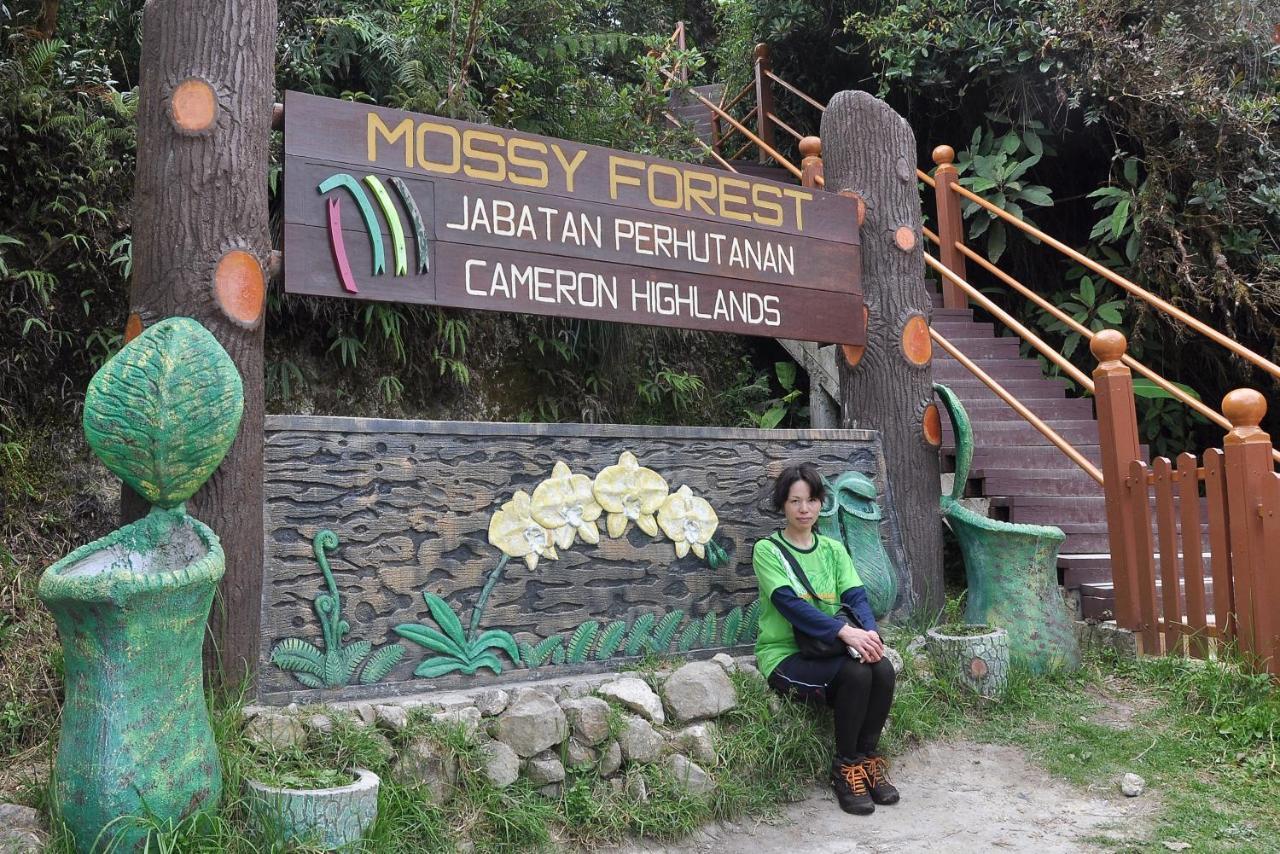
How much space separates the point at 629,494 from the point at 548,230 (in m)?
1.13

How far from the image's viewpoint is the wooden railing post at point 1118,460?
4.91 meters

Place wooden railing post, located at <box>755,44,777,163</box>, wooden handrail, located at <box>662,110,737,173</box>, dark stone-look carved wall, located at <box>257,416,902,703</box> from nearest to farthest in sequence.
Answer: dark stone-look carved wall, located at <box>257,416,902,703</box>, wooden handrail, located at <box>662,110,737,173</box>, wooden railing post, located at <box>755,44,777,163</box>

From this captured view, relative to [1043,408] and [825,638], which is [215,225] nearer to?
[825,638]

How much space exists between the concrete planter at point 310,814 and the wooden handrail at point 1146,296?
474 cm

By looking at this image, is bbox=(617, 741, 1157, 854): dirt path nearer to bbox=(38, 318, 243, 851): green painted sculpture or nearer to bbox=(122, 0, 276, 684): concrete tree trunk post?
bbox=(38, 318, 243, 851): green painted sculpture

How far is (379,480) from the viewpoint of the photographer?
3.71m

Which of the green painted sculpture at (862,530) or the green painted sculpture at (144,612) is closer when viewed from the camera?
the green painted sculpture at (144,612)

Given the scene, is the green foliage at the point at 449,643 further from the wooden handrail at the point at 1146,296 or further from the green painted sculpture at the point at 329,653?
the wooden handrail at the point at 1146,296

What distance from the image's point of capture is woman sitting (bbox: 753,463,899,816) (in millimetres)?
3746

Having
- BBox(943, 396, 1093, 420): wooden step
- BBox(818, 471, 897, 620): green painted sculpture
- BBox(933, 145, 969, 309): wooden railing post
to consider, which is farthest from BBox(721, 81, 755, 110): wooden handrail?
BBox(818, 471, 897, 620): green painted sculpture

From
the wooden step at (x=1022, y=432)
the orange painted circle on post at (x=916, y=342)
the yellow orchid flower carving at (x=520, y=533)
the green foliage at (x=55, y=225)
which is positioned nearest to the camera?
the yellow orchid flower carving at (x=520, y=533)

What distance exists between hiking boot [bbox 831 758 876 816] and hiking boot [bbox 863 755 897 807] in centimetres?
2

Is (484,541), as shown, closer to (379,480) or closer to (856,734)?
(379,480)

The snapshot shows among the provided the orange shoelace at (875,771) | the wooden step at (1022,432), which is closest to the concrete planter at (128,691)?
the orange shoelace at (875,771)
